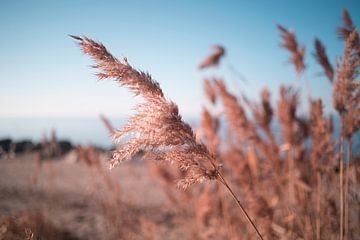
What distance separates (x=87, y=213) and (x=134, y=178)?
148 inches

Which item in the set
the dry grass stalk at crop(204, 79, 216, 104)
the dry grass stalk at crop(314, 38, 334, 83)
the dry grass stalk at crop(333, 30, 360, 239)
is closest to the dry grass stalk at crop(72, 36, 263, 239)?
the dry grass stalk at crop(333, 30, 360, 239)

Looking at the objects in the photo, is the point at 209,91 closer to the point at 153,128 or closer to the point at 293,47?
the point at 293,47

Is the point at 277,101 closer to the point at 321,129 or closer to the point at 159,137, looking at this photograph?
the point at 321,129

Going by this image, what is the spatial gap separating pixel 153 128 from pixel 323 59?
2095mm

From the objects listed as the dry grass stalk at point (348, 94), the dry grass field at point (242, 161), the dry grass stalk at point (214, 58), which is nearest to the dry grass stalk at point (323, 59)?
the dry grass field at point (242, 161)

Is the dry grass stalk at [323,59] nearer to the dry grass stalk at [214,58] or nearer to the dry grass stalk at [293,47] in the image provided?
the dry grass stalk at [293,47]

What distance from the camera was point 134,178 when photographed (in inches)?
344

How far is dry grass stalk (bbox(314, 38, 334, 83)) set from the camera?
236cm

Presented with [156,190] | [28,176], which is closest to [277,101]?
[156,190]

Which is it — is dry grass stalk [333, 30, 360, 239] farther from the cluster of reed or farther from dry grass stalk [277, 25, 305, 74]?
dry grass stalk [277, 25, 305, 74]

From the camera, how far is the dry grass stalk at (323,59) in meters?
2.36

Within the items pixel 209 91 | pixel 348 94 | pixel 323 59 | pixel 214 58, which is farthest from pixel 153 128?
pixel 214 58

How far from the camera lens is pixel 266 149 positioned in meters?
2.87

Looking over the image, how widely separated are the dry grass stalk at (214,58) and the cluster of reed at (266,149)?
0.72 meters
